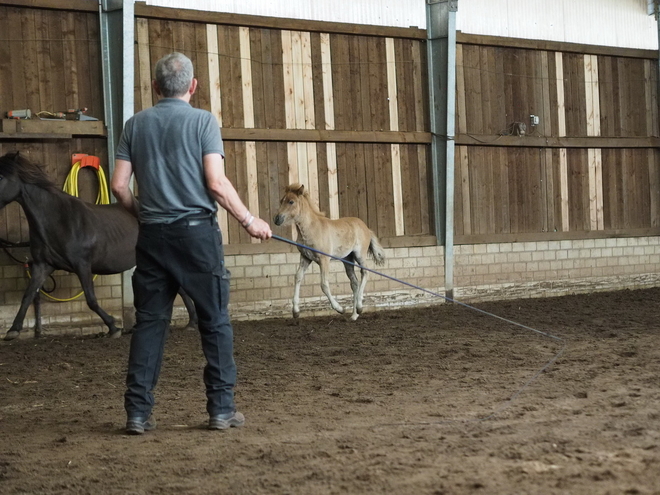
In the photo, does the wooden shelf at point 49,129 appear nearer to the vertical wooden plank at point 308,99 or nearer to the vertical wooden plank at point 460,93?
the vertical wooden plank at point 308,99

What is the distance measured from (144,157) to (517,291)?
Answer: 940 centimetres

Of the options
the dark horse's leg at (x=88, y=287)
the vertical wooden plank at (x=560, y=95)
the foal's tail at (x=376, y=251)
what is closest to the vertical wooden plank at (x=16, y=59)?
the dark horse's leg at (x=88, y=287)

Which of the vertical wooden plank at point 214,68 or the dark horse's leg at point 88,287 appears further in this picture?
the vertical wooden plank at point 214,68

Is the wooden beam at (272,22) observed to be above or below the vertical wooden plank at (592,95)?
above

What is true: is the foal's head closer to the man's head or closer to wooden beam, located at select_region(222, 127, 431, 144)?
wooden beam, located at select_region(222, 127, 431, 144)

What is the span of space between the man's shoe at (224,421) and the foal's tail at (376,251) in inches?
267

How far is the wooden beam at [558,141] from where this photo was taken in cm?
1234

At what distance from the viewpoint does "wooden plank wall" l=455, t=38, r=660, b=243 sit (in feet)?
40.9

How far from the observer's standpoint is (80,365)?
711 cm

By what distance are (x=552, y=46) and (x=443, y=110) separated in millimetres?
2368

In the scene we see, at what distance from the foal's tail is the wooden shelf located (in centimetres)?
353

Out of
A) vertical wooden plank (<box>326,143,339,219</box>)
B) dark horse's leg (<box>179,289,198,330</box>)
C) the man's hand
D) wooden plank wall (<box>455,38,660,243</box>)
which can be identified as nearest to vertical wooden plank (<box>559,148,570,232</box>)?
wooden plank wall (<box>455,38,660,243</box>)

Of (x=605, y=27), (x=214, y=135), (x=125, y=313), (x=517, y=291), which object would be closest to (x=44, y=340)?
(x=125, y=313)

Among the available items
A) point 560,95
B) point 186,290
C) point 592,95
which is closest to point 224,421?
point 186,290
